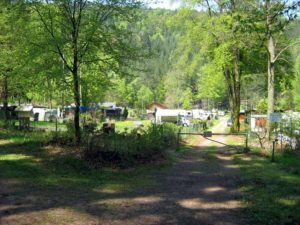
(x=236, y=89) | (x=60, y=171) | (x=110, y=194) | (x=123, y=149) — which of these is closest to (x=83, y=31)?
(x=123, y=149)

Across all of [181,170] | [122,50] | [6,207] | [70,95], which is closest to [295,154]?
[181,170]

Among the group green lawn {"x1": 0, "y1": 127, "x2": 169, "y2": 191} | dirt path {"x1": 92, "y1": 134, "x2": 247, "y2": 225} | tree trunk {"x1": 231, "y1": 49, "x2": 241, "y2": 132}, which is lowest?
dirt path {"x1": 92, "y1": 134, "x2": 247, "y2": 225}

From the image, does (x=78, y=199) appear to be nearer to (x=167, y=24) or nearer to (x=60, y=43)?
(x=60, y=43)

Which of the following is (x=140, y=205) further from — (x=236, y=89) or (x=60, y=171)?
(x=236, y=89)

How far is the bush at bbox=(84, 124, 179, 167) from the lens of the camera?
1491 centimetres

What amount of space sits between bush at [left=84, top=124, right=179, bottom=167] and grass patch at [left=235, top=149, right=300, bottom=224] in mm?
3453

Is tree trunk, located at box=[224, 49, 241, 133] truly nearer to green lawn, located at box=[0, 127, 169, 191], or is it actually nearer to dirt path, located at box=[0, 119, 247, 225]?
green lawn, located at box=[0, 127, 169, 191]

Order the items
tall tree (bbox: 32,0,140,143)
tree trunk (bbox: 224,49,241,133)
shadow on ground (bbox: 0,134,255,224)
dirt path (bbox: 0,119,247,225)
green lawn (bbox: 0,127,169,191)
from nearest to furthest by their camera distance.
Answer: dirt path (bbox: 0,119,247,225) < shadow on ground (bbox: 0,134,255,224) < green lawn (bbox: 0,127,169,191) < tall tree (bbox: 32,0,140,143) < tree trunk (bbox: 224,49,241,133)

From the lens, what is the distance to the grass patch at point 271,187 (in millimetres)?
9113

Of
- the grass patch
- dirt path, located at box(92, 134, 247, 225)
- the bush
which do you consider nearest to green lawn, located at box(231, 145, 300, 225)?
the grass patch

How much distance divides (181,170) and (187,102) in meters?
103

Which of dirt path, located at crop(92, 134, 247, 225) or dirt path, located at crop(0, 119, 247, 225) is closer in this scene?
dirt path, located at crop(0, 119, 247, 225)

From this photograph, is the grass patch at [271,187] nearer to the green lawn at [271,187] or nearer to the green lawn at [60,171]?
the green lawn at [271,187]

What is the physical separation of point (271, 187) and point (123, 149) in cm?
536
